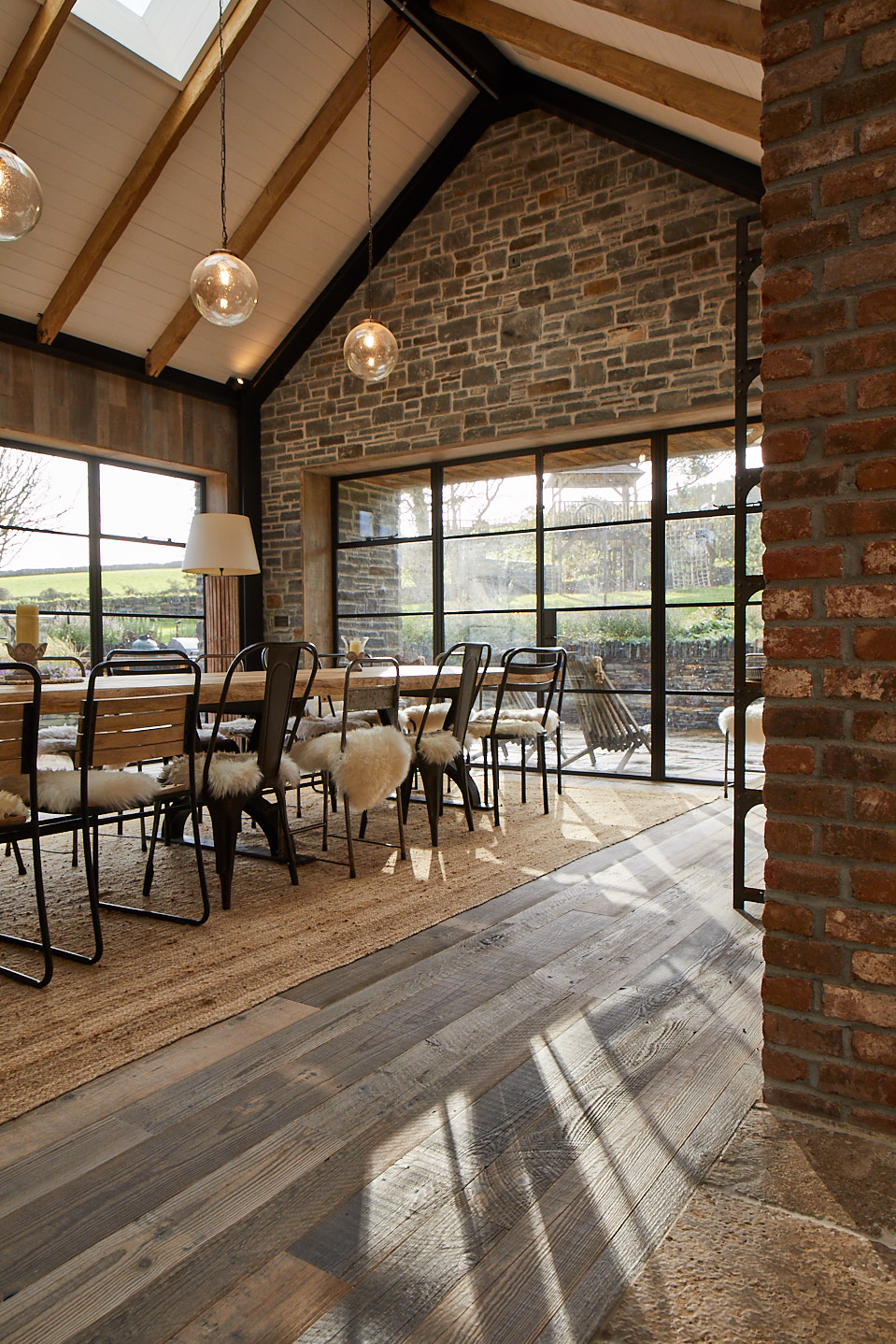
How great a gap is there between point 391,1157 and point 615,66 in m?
5.19

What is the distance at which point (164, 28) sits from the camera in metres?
4.86

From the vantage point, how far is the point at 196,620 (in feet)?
23.3

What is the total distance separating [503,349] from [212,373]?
247 centimetres

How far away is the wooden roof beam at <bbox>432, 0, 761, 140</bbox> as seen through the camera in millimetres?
4266

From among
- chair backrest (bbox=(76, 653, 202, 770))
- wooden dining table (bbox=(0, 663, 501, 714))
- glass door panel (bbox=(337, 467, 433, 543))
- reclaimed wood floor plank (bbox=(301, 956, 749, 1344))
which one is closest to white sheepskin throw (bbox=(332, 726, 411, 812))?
wooden dining table (bbox=(0, 663, 501, 714))

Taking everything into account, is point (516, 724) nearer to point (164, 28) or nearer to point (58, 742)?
point (58, 742)

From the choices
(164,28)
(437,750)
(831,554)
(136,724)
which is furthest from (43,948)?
(164,28)

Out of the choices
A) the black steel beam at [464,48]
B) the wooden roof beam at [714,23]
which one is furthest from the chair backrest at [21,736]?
the black steel beam at [464,48]

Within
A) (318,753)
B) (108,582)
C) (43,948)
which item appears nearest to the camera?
(43,948)

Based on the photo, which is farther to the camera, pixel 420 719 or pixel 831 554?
pixel 420 719

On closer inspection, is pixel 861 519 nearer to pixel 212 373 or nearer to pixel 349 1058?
pixel 349 1058

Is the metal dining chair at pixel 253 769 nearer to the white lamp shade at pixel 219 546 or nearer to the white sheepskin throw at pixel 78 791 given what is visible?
the white sheepskin throw at pixel 78 791

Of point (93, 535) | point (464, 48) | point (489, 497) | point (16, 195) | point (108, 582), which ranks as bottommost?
point (108, 582)

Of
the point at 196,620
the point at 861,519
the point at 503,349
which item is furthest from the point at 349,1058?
the point at 196,620
